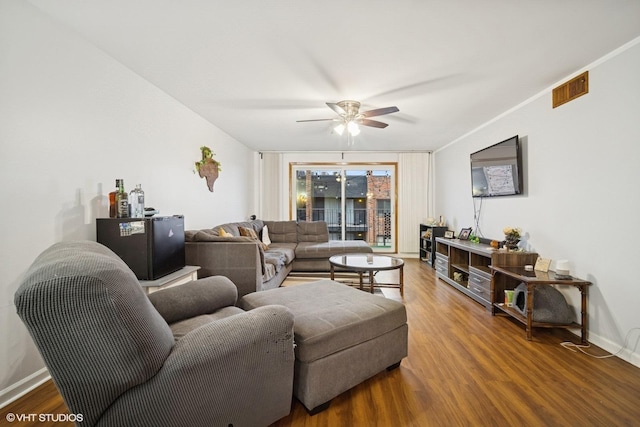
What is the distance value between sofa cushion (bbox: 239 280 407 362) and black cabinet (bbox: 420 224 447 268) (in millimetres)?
3603

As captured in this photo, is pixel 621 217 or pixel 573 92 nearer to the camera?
pixel 621 217

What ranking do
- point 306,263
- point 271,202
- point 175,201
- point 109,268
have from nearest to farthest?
1. point 109,268
2. point 175,201
3. point 306,263
4. point 271,202

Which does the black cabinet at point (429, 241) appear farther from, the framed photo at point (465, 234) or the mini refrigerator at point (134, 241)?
the mini refrigerator at point (134, 241)

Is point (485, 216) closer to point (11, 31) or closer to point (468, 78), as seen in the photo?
point (468, 78)

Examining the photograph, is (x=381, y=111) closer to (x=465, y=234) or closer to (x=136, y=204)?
(x=136, y=204)

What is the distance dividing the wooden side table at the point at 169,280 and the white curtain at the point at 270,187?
3.93 metres

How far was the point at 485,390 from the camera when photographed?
171 centimetres

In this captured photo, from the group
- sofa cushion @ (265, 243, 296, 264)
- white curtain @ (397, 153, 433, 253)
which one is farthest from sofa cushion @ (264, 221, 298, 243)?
white curtain @ (397, 153, 433, 253)

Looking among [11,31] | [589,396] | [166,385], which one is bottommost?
[589,396]

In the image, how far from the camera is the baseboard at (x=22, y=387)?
1572 mm

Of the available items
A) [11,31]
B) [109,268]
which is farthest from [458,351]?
[11,31]

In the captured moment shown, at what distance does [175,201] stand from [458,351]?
3227mm

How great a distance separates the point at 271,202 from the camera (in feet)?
20.9

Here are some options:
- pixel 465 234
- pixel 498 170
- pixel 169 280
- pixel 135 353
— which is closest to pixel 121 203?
pixel 169 280
